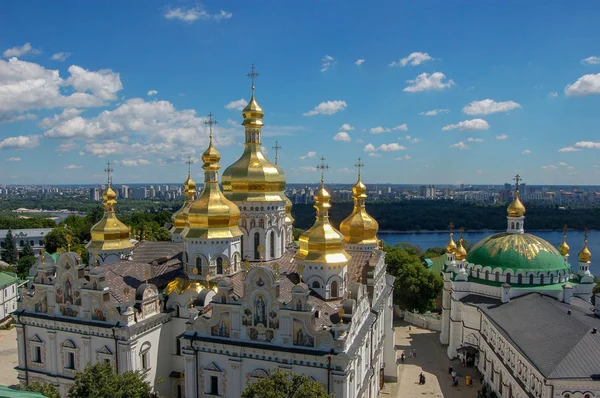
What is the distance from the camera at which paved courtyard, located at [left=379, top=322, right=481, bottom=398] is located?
62.6ft

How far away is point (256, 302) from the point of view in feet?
45.0

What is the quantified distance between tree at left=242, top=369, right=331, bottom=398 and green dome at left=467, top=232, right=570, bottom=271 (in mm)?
14078

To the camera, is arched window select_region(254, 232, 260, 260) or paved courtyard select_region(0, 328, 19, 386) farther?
paved courtyard select_region(0, 328, 19, 386)

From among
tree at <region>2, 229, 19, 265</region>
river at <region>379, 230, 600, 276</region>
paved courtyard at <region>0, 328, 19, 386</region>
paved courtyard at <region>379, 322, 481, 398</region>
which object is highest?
tree at <region>2, 229, 19, 265</region>

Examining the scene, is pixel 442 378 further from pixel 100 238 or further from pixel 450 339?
pixel 100 238

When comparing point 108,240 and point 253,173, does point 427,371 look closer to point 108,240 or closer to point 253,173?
point 253,173

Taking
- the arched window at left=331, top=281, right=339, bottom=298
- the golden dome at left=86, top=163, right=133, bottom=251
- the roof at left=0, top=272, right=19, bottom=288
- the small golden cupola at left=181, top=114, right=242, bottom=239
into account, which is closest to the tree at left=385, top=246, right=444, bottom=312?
the arched window at left=331, top=281, right=339, bottom=298

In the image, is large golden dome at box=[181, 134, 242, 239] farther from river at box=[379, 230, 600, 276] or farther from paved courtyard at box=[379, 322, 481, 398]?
river at box=[379, 230, 600, 276]

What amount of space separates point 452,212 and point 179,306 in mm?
93689

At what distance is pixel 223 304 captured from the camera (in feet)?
45.9

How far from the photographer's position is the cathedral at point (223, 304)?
13438 millimetres

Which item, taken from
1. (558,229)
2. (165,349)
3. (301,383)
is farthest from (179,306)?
(558,229)

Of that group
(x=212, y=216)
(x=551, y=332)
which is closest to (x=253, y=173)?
(x=212, y=216)

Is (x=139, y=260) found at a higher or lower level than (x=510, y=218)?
lower
